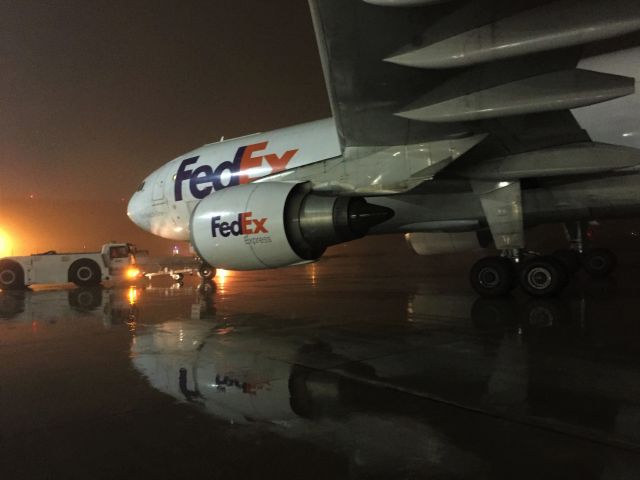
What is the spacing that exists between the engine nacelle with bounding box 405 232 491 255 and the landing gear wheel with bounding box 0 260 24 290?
13509mm

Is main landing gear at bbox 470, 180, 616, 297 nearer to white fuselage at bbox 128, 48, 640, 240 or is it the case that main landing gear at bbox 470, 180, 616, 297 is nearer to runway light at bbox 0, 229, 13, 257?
white fuselage at bbox 128, 48, 640, 240

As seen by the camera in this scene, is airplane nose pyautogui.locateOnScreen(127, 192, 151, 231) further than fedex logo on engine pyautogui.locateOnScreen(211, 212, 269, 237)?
Yes

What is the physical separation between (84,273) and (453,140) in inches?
557

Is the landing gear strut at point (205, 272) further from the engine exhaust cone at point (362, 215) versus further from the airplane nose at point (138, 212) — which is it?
the engine exhaust cone at point (362, 215)

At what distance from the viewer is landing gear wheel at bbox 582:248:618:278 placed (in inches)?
549

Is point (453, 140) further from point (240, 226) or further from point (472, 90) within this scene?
point (240, 226)

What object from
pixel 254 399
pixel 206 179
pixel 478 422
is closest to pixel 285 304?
pixel 206 179

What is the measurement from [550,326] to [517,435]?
12.8ft

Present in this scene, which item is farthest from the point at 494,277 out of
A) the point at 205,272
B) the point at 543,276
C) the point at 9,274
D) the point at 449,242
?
the point at 9,274

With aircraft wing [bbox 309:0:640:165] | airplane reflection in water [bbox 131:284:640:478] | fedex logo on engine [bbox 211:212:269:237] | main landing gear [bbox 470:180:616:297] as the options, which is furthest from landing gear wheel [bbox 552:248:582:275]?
fedex logo on engine [bbox 211:212:269:237]

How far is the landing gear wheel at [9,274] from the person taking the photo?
16781 mm

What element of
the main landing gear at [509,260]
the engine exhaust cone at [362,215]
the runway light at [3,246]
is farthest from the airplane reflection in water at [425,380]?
the runway light at [3,246]

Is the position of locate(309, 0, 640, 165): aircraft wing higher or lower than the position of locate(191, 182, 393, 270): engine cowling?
higher

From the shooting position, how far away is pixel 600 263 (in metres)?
14.1
